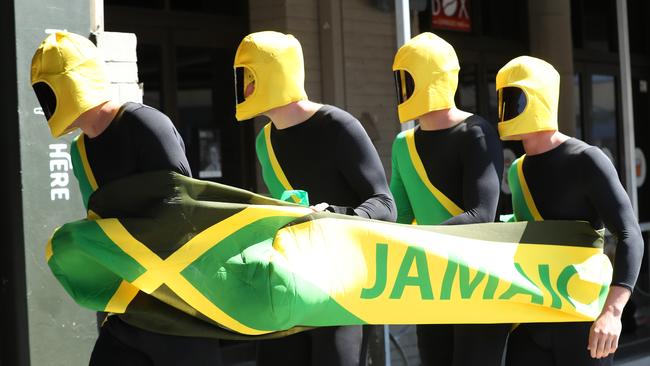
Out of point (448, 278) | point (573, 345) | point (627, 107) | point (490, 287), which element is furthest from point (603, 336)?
point (627, 107)

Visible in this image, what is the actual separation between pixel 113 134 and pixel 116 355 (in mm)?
682

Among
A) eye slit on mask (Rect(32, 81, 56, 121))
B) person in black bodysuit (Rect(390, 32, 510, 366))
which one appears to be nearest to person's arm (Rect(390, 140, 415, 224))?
person in black bodysuit (Rect(390, 32, 510, 366))

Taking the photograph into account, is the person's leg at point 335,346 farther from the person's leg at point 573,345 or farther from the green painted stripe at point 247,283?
the person's leg at point 573,345

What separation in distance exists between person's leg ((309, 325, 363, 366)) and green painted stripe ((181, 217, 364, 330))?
36 centimetres

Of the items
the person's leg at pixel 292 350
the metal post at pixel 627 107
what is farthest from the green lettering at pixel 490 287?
the metal post at pixel 627 107

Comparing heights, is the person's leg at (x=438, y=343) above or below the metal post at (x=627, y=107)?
below

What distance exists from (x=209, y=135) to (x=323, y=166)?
4.20 meters

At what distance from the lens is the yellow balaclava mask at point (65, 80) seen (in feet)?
10.9

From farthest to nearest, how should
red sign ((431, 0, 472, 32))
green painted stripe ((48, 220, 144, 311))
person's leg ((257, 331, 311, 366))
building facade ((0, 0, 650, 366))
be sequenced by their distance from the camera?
red sign ((431, 0, 472, 32)) < building facade ((0, 0, 650, 366)) < person's leg ((257, 331, 311, 366)) < green painted stripe ((48, 220, 144, 311))

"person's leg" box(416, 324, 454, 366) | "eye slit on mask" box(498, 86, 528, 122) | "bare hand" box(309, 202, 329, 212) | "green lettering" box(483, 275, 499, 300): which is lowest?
"person's leg" box(416, 324, 454, 366)

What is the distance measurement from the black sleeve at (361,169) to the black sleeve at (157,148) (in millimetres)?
639

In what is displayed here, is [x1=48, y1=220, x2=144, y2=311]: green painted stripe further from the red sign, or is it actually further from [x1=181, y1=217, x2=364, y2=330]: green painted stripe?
the red sign

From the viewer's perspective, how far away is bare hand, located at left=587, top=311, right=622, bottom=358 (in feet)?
12.3

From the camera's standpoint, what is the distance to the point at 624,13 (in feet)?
25.7
